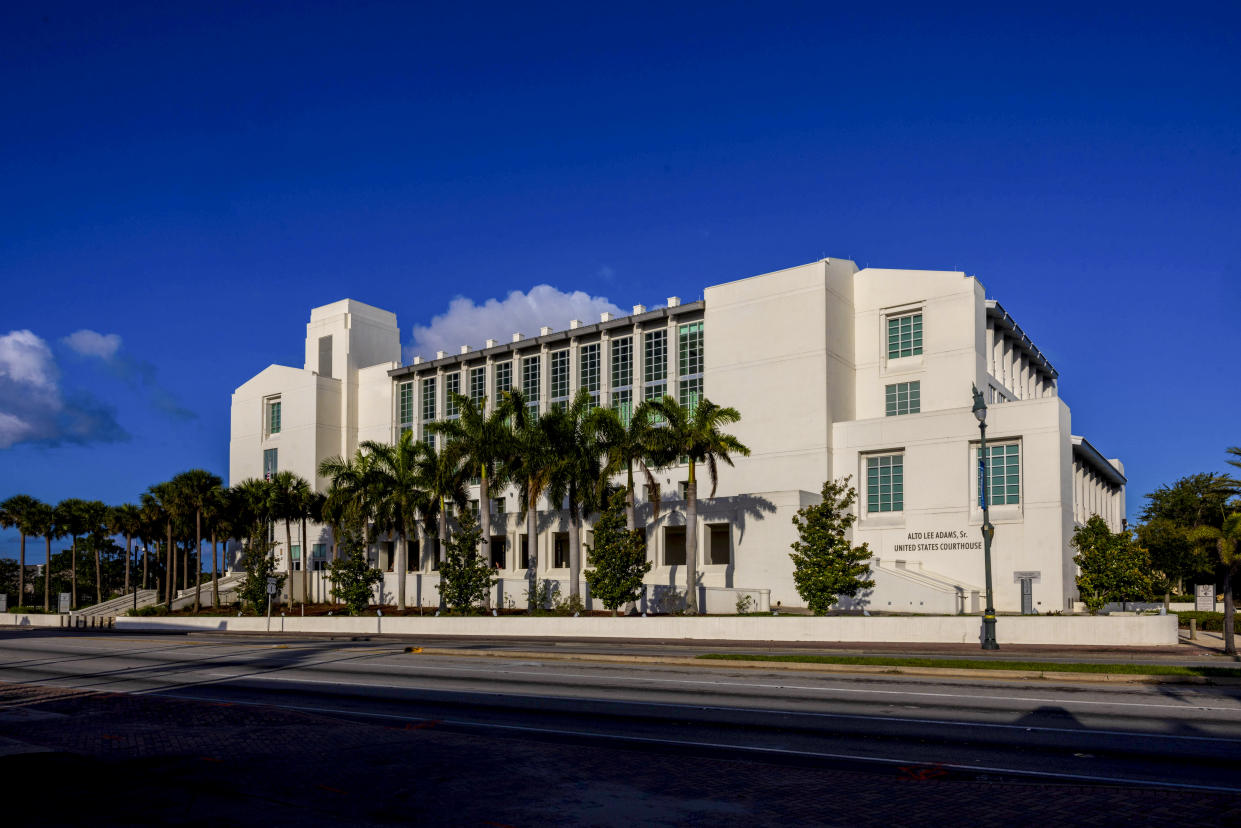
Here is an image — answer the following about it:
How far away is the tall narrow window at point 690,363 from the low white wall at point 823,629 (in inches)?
994

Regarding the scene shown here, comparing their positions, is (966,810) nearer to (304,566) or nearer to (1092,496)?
(1092,496)

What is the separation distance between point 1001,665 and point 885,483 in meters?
Result: 35.4

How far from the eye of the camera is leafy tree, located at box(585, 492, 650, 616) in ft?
159

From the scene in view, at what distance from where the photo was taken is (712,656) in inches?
1075

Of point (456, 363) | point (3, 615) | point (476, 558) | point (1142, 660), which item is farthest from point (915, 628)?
point (3, 615)

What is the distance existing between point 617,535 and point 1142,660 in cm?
2548

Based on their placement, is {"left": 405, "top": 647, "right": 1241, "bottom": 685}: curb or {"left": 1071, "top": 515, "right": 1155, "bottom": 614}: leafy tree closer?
{"left": 405, "top": 647, "right": 1241, "bottom": 685}: curb

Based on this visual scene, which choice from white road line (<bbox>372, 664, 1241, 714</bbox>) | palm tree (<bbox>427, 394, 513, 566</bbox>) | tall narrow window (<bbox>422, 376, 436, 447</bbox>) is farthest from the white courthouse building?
white road line (<bbox>372, 664, 1241, 714</bbox>)

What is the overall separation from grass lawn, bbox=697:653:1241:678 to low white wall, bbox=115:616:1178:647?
810 centimetres

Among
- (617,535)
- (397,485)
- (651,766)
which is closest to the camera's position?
(651,766)

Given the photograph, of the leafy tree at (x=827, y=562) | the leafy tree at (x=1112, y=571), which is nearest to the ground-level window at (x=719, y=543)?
the leafy tree at (x=827, y=562)

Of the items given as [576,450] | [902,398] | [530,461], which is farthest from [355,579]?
[902,398]

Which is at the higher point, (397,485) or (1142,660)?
(397,485)

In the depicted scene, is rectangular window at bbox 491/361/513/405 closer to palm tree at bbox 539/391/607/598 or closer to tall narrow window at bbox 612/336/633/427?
tall narrow window at bbox 612/336/633/427
